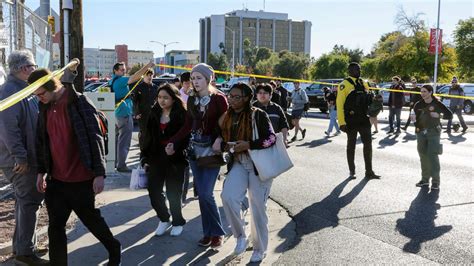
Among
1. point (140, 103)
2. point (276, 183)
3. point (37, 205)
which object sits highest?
point (140, 103)

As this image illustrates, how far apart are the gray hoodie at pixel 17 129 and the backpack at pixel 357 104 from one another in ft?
18.6

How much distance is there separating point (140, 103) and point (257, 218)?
4951 millimetres

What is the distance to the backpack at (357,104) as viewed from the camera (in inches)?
354

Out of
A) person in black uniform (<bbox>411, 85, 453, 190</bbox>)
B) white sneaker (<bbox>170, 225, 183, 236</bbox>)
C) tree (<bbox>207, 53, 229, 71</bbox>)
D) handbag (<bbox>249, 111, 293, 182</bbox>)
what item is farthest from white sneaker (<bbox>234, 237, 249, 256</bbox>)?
tree (<bbox>207, 53, 229, 71</bbox>)

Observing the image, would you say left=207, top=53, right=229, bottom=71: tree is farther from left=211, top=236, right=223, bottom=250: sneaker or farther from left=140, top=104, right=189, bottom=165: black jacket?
left=211, top=236, right=223, bottom=250: sneaker

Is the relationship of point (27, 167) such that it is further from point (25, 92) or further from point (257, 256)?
point (257, 256)

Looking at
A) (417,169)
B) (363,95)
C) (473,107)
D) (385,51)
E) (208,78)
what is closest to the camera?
(208,78)

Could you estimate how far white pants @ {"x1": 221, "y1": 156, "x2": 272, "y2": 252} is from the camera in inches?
191

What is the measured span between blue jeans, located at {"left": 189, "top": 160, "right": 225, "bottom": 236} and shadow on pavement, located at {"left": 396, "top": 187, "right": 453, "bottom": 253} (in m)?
1.94

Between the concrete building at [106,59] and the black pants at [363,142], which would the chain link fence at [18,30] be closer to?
the black pants at [363,142]

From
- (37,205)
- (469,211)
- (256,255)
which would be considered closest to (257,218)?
(256,255)

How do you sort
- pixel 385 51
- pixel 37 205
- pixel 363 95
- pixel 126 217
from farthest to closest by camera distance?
pixel 385 51 < pixel 363 95 < pixel 126 217 < pixel 37 205

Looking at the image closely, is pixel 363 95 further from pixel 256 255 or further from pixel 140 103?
pixel 256 255

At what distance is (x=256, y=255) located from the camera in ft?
16.4
